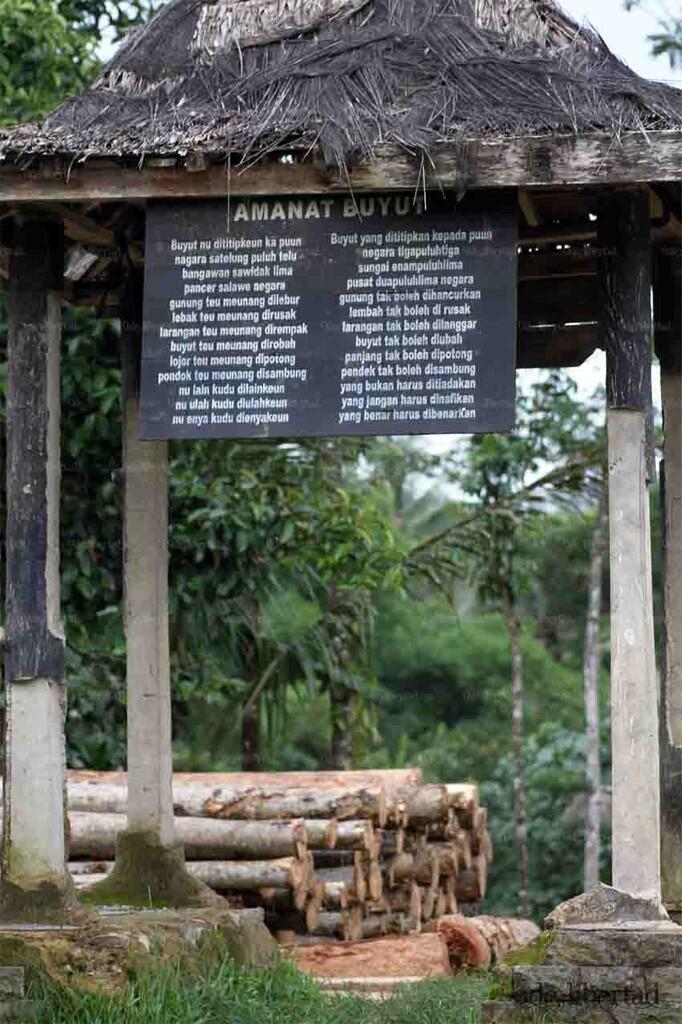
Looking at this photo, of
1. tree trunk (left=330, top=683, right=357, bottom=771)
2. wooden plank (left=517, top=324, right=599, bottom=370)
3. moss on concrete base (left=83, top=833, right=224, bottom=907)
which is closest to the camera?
moss on concrete base (left=83, top=833, right=224, bottom=907)

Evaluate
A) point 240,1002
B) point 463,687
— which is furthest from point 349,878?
point 463,687

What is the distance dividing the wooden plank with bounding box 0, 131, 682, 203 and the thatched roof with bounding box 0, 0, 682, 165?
0.27 feet

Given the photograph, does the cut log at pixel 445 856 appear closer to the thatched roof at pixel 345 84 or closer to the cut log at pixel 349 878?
the cut log at pixel 349 878

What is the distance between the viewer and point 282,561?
50.9ft

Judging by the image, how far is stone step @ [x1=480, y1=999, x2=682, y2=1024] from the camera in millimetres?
7984

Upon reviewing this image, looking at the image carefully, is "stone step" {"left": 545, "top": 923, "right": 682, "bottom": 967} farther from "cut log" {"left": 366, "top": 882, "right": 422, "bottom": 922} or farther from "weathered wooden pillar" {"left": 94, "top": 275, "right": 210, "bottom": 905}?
"cut log" {"left": 366, "top": 882, "right": 422, "bottom": 922}

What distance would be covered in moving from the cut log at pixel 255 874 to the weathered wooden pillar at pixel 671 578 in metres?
2.51

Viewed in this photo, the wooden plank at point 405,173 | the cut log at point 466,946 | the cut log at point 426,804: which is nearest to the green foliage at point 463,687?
the cut log at point 426,804

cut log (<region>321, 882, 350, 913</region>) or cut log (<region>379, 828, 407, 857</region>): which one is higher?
cut log (<region>379, 828, 407, 857</region>)

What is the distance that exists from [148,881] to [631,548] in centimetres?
334

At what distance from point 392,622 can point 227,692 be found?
46.7 feet

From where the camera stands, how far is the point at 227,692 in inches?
655

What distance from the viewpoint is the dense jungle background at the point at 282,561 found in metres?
15.0

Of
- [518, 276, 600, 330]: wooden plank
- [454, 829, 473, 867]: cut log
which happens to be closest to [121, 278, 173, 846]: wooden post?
[518, 276, 600, 330]: wooden plank
